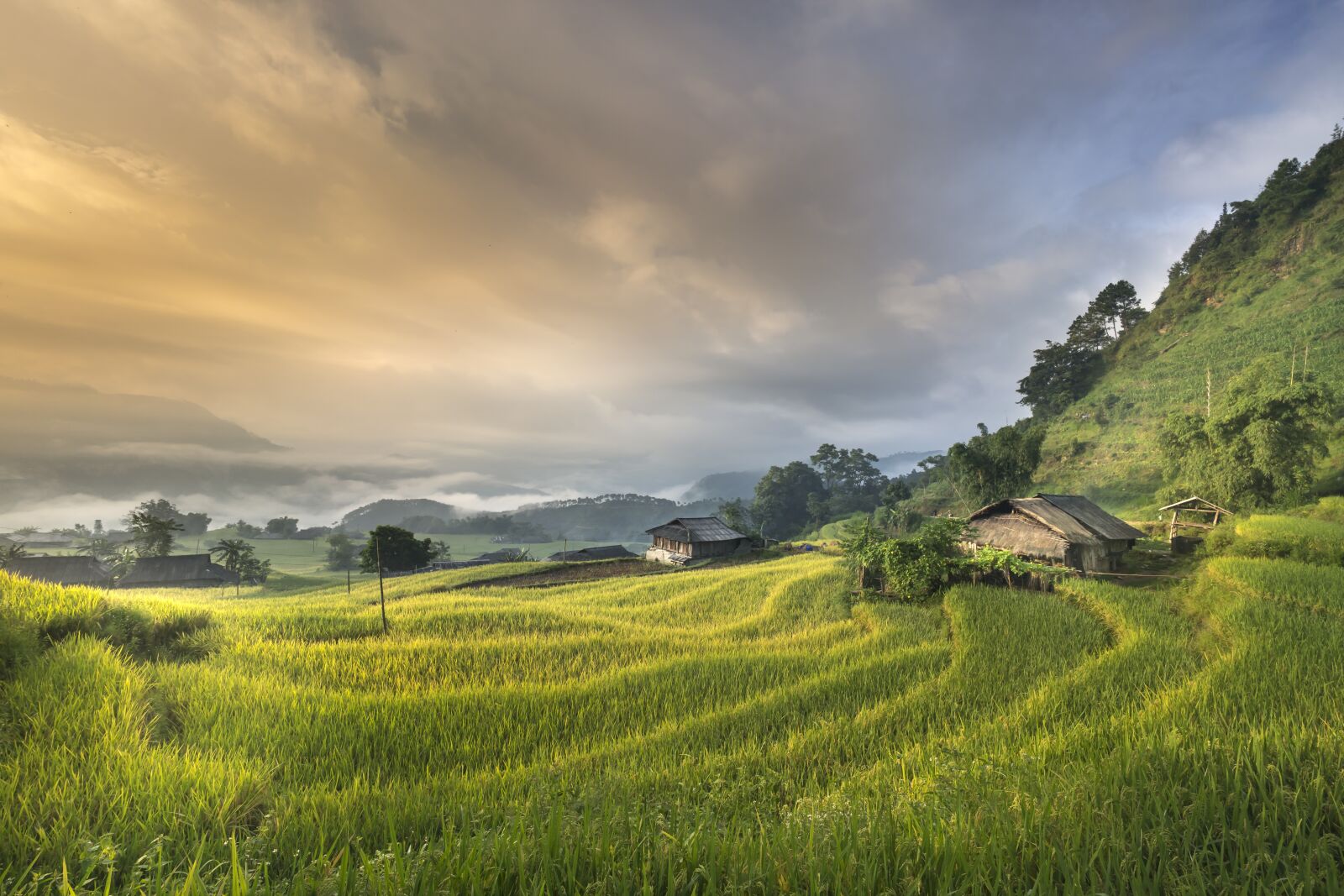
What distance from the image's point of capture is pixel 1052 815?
9.00ft

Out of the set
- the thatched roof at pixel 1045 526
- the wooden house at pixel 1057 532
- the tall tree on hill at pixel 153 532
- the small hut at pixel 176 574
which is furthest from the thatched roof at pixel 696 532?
the tall tree on hill at pixel 153 532

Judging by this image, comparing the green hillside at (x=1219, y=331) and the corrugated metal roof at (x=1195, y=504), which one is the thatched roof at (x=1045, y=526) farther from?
the green hillside at (x=1219, y=331)

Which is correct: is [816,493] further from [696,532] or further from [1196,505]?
[1196,505]

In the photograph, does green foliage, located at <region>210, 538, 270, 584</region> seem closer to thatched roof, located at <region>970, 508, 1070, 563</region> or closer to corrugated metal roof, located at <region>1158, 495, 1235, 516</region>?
thatched roof, located at <region>970, 508, 1070, 563</region>

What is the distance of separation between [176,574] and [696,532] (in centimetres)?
4973

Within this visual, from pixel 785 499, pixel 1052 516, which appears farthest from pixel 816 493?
pixel 1052 516

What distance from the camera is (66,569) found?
44219mm

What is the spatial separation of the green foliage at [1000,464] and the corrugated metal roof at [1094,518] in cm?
1297

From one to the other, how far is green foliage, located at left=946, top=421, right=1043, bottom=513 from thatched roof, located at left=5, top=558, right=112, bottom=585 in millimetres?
76050

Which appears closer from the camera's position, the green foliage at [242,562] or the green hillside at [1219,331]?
the green hillside at [1219,331]

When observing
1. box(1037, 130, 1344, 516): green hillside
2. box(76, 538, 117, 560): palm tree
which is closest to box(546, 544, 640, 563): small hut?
box(1037, 130, 1344, 516): green hillside

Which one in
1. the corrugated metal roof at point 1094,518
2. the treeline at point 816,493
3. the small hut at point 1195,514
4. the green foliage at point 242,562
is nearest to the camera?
the corrugated metal roof at point 1094,518

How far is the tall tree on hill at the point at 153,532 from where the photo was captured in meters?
53.7

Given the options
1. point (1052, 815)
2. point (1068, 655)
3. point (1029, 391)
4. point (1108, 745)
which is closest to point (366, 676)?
point (1052, 815)
